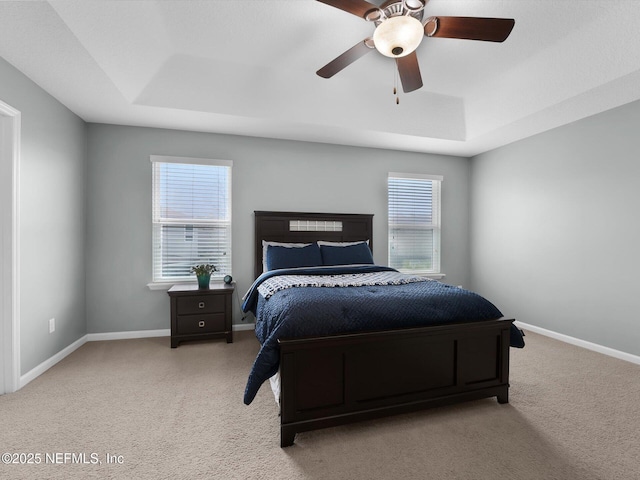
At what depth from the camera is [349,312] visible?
1942 mm

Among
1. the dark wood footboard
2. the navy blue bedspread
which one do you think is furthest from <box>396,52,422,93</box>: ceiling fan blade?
the dark wood footboard

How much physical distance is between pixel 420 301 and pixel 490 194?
10.9ft

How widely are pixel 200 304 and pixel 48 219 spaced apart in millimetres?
1596

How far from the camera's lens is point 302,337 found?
5.92 feet

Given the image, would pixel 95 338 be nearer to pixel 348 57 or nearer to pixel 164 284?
pixel 164 284

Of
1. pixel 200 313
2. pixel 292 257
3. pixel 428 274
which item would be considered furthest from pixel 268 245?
pixel 428 274

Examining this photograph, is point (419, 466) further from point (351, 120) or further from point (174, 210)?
point (174, 210)

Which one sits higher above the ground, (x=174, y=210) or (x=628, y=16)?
(x=628, y=16)

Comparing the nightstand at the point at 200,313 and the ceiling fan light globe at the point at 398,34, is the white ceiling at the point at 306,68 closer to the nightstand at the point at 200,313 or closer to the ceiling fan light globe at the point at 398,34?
the ceiling fan light globe at the point at 398,34

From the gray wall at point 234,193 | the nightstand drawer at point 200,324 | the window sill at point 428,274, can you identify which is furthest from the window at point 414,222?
the nightstand drawer at point 200,324

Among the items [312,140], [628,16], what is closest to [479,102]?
[628,16]

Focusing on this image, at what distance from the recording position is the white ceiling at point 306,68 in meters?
2.23

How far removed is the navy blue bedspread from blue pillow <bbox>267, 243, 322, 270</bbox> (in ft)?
3.93

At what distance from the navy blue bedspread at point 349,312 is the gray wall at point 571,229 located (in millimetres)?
1737
